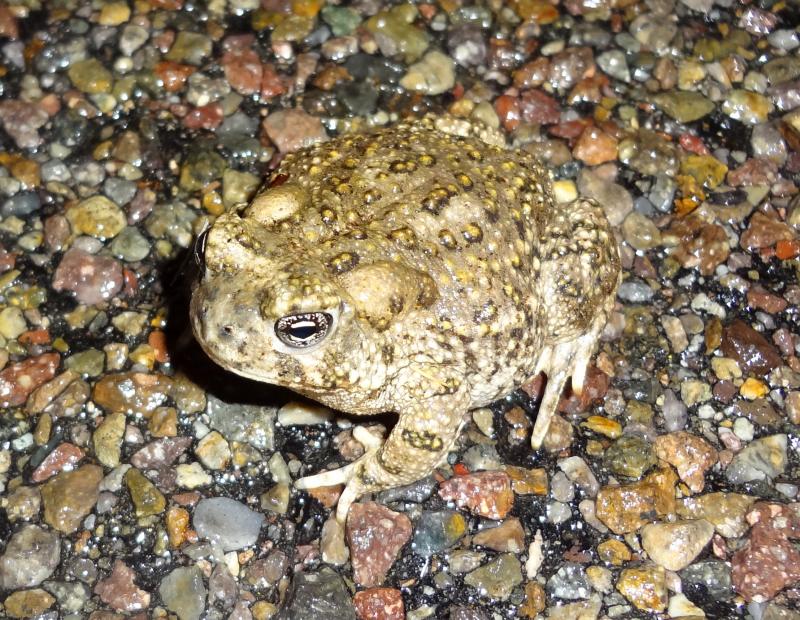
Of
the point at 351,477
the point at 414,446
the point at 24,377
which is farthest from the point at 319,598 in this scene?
the point at 24,377

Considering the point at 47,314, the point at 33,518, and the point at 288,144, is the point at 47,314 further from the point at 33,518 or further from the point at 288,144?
the point at 288,144

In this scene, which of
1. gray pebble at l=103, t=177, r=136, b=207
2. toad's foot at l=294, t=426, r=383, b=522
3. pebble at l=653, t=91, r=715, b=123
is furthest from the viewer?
pebble at l=653, t=91, r=715, b=123

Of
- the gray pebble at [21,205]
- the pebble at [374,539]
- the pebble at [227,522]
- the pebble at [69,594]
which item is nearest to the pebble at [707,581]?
the pebble at [374,539]

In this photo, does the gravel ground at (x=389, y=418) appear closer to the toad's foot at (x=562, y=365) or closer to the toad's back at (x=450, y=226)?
the toad's foot at (x=562, y=365)

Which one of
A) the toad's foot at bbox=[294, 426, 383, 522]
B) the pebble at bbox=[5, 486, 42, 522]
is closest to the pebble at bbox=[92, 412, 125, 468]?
the pebble at bbox=[5, 486, 42, 522]

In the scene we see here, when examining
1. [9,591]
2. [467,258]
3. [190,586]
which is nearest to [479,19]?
[467,258]

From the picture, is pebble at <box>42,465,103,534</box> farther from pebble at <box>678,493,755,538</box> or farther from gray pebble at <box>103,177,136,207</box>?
pebble at <box>678,493,755,538</box>
